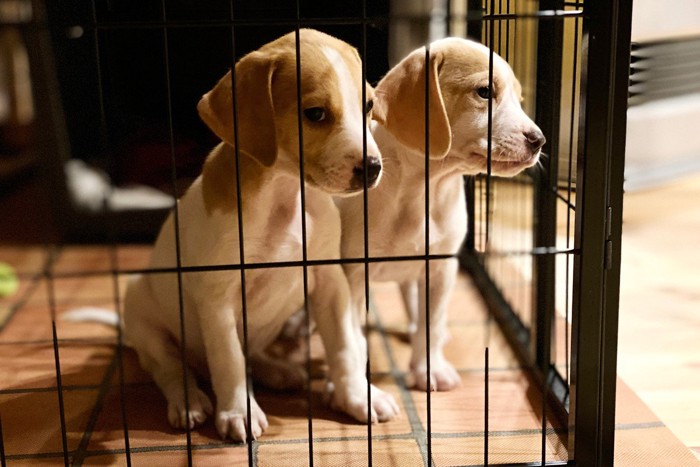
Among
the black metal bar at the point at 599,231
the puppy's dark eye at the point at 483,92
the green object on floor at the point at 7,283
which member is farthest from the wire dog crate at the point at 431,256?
the green object on floor at the point at 7,283

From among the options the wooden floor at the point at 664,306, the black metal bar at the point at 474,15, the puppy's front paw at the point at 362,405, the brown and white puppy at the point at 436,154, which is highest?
the black metal bar at the point at 474,15

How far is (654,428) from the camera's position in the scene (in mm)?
1693

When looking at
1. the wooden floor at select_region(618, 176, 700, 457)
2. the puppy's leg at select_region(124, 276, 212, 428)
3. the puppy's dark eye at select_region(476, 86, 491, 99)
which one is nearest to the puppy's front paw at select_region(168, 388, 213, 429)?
the puppy's leg at select_region(124, 276, 212, 428)

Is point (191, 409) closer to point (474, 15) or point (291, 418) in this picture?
point (291, 418)

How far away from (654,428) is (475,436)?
1.16ft

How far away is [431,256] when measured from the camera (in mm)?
1456

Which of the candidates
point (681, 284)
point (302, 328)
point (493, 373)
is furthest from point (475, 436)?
point (681, 284)

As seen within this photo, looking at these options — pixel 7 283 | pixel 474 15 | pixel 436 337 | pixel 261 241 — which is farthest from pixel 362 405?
pixel 7 283

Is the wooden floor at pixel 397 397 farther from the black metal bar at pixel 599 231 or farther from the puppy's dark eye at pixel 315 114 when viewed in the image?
the puppy's dark eye at pixel 315 114

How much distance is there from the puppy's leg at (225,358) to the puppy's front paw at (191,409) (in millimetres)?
58

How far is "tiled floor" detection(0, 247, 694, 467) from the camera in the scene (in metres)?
1.58

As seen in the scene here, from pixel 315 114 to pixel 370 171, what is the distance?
0.44ft

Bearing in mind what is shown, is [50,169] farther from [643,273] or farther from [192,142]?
[643,273]

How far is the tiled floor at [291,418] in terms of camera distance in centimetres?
158
